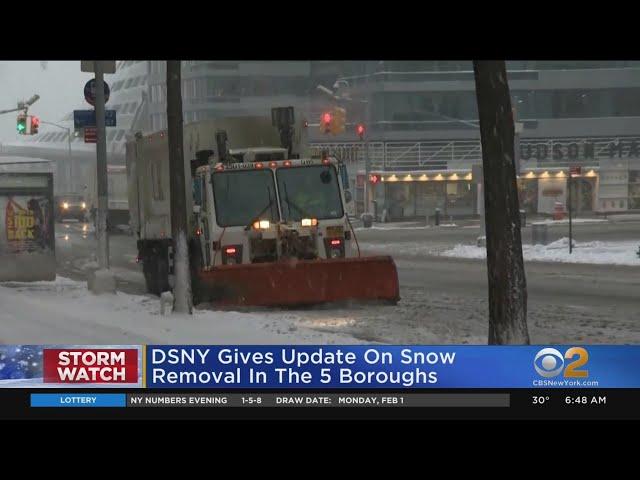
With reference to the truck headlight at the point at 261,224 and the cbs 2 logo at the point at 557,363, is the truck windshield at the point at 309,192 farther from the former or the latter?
the cbs 2 logo at the point at 557,363

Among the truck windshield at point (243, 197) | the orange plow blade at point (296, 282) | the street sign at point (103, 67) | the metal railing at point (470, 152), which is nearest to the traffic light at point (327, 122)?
the metal railing at point (470, 152)

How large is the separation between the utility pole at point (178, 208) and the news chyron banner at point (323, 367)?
26.1ft

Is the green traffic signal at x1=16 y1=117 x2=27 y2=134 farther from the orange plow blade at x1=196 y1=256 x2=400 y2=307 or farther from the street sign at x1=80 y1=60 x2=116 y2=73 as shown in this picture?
the orange plow blade at x1=196 y1=256 x2=400 y2=307

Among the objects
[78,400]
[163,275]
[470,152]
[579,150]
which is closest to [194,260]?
[163,275]

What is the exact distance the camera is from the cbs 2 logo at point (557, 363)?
31.6 feet

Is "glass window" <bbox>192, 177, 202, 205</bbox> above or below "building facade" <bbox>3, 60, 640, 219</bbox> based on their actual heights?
below

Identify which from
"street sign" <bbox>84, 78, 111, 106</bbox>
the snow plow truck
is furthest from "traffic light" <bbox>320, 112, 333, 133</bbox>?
"street sign" <bbox>84, 78, 111, 106</bbox>

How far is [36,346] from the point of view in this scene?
33.1 ft

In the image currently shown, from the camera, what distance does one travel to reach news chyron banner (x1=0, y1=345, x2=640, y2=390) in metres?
9.59

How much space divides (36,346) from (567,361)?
16.6 feet

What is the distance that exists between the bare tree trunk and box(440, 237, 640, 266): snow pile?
18.2 meters

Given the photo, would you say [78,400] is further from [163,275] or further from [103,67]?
[163,275]

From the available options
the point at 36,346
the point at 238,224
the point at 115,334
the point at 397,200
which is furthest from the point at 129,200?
the point at 397,200

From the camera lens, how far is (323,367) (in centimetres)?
973
